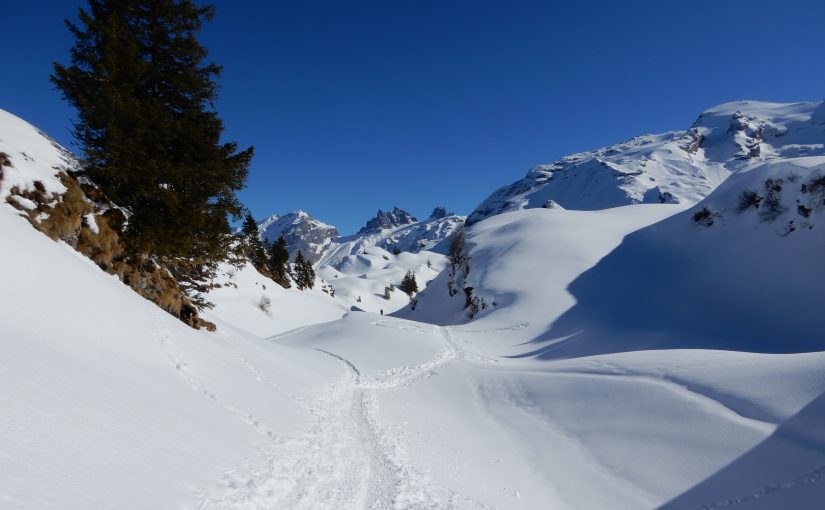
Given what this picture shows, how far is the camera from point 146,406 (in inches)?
228

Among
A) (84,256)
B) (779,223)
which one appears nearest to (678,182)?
(779,223)

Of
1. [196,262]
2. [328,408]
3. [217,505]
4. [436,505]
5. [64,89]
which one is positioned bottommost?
[436,505]

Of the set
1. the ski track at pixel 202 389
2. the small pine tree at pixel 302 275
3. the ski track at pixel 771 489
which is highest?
the small pine tree at pixel 302 275

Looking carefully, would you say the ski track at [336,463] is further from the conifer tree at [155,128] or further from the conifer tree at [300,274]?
the conifer tree at [300,274]

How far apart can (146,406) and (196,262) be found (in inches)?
409

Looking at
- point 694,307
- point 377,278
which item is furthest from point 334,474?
point 377,278

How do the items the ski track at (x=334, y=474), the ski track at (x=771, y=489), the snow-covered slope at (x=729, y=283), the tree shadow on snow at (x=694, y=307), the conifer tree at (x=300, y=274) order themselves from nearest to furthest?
the ski track at (x=334, y=474), the ski track at (x=771, y=489), the tree shadow on snow at (x=694, y=307), the snow-covered slope at (x=729, y=283), the conifer tree at (x=300, y=274)

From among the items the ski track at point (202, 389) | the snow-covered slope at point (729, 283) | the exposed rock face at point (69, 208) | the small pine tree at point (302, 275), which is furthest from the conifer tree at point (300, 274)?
the ski track at point (202, 389)

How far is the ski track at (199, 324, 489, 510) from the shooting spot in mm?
5359

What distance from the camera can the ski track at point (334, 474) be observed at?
536 cm

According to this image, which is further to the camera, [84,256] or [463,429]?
[463,429]

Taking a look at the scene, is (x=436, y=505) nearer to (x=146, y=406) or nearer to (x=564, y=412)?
(x=146, y=406)

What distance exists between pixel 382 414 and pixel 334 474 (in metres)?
5.02

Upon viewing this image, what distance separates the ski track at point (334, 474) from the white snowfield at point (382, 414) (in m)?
0.04
